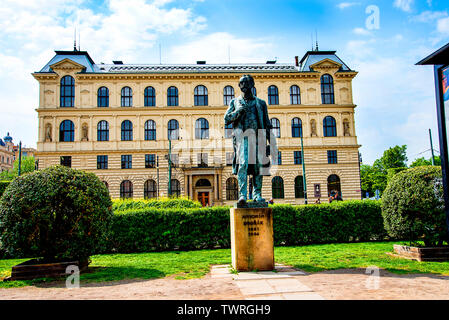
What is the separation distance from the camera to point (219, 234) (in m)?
13.3

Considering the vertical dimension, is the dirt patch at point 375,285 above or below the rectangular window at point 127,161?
below

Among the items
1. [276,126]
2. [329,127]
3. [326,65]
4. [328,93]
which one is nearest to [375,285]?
[276,126]

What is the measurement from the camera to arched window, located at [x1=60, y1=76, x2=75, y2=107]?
1657 inches

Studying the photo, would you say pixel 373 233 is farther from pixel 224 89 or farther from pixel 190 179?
pixel 224 89

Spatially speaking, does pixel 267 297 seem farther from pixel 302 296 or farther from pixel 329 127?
pixel 329 127

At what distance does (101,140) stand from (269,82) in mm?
22997

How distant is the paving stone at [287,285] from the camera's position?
5.55 meters

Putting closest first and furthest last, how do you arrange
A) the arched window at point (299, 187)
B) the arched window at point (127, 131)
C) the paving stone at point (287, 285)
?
the paving stone at point (287, 285) < the arched window at point (127, 131) < the arched window at point (299, 187)

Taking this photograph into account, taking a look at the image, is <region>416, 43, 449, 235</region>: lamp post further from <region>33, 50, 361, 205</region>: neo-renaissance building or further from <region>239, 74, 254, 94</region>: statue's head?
<region>33, 50, 361, 205</region>: neo-renaissance building

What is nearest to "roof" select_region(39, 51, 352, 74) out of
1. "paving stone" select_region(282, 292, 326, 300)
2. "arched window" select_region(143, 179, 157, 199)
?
"arched window" select_region(143, 179, 157, 199)

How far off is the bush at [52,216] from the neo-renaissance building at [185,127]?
31.3 meters

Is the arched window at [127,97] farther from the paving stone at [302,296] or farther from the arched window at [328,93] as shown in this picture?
Result: the paving stone at [302,296]

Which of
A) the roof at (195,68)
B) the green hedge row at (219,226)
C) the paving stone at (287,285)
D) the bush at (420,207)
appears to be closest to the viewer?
the paving stone at (287,285)

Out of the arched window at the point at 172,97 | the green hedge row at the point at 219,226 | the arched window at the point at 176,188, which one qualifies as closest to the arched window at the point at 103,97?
the arched window at the point at 172,97
